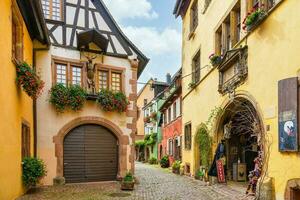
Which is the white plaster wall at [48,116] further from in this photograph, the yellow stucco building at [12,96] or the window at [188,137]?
the window at [188,137]

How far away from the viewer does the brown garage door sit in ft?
42.1

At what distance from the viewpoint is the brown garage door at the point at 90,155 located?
12.8m

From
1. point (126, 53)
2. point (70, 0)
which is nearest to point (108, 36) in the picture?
point (126, 53)

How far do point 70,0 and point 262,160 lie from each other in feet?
33.3

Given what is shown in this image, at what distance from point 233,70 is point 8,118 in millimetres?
7149

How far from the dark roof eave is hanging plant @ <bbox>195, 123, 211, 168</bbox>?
24.3ft

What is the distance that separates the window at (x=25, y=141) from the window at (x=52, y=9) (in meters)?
5.03

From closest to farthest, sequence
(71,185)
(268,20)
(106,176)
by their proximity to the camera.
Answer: (268,20) → (71,185) → (106,176)

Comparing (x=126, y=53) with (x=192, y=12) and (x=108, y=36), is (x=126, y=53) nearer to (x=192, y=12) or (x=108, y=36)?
(x=108, y=36)

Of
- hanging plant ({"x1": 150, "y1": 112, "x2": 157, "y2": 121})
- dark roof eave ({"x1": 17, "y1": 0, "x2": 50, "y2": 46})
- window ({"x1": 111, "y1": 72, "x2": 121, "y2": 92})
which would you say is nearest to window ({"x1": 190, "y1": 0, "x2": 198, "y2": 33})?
window ({"x1": 111, "y1": 72, "x2": 121, "y2": 92})

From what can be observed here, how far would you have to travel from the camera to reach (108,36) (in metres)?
14.1

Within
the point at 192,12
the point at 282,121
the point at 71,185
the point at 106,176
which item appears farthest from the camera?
the point at 192,12

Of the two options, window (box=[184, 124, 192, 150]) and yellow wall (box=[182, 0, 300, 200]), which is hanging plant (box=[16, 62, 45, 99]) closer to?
yellow wall (box=[182, 0, 300, 200])

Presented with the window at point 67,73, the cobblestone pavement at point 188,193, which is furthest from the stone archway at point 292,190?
the window at point 67,73
